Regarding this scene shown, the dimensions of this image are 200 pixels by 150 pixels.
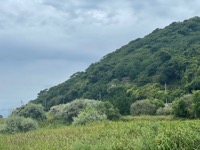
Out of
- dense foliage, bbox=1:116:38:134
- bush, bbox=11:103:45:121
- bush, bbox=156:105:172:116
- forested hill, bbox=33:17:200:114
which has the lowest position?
dense foliage, bbox=1:116:38:134

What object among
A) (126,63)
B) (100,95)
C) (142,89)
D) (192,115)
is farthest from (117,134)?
(126,63)

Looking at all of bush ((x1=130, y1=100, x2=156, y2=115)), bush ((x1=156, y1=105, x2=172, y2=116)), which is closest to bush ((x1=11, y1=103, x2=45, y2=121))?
bush ((x1=130, y1=100, x2=156, y2=115))

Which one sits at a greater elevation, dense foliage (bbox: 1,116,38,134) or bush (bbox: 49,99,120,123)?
bush (bbox: 49,99,120,123)

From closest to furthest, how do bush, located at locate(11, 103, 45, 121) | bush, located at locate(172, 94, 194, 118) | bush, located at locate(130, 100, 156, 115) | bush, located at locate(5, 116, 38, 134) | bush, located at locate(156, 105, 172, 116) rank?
bush, located at locate(5, 116, 38, 134) < bush, located at locate(172, 94, 194, 118) < bush, located at locate(156, 105, 172, 116) < bush, located at locate(11, 103, 45, 121) < bush, located at locate(130, 100, 156, 115)

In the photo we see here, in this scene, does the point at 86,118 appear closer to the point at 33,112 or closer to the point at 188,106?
the point at 188,106

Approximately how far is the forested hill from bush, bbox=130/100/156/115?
3013 millimetres

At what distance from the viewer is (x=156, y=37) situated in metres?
103

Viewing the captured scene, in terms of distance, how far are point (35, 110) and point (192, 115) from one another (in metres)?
16.8

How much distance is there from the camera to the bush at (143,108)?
44.3 meters

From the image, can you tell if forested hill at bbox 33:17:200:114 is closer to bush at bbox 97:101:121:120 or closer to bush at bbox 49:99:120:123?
bush at bbox 97:101:121:120

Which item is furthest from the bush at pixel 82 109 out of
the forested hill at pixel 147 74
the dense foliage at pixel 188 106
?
the forested hill at pixel 147 74

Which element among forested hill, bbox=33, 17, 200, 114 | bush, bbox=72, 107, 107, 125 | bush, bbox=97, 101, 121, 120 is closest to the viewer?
bush, bbox=72, 107, 107, 125

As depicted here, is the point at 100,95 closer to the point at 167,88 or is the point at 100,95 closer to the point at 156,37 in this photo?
the point at 167,88

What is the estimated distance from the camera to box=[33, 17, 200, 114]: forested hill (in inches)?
2333
